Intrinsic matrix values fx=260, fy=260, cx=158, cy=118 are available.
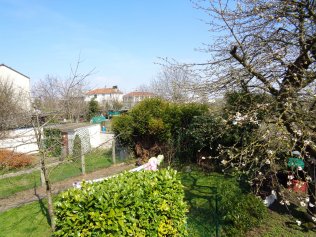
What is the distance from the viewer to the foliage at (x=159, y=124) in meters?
10.2

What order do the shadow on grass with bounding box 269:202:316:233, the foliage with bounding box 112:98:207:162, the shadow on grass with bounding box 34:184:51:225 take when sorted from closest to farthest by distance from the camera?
the shadow on grass with bounding box 269:202:316:233
the shadow on grass with bounding box 34:184:51:225
the foliage with bounding box 112:98:207:162

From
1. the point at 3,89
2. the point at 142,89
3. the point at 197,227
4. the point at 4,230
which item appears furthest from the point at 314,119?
the point at 142,89

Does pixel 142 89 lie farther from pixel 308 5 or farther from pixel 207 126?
pixel 308 5

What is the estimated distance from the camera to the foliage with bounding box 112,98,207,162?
400 inches

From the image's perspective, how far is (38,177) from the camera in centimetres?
948

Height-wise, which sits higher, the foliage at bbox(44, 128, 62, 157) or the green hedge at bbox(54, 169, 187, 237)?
the foliage at bbox(44, 128, 62, 157)

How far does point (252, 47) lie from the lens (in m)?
4.91

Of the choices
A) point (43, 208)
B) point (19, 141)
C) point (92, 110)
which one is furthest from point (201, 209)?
point (92, 110)

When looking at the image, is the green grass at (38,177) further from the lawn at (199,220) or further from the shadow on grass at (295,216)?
the shadow on grass at (295,216)

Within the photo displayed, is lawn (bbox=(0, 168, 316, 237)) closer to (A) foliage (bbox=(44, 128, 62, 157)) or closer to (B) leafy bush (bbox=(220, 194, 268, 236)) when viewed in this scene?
(B) leafy bush (bbox=(220, 194, 268, 236))

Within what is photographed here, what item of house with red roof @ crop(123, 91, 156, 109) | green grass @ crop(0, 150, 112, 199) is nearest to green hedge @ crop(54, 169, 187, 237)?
green grass @ crop(0, 150, 112, 199)

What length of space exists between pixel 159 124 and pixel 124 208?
23.2 feet

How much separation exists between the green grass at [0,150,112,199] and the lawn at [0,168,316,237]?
1.73 m

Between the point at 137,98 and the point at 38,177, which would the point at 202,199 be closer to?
the point at 38,177
